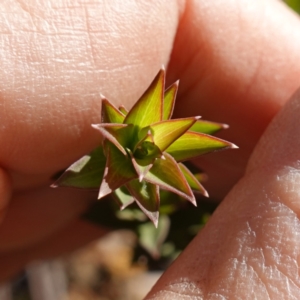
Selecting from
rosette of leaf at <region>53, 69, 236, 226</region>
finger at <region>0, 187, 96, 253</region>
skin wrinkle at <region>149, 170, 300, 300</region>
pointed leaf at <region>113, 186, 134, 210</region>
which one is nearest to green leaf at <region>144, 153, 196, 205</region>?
rosette of leaf at <region>53, 69, 236, 226</region>

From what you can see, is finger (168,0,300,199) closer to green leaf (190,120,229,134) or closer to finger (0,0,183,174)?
finger (0,0,183,174)

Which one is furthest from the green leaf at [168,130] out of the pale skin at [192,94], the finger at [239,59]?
the finger at [239,59]

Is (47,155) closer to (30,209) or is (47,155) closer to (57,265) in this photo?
(30,209)

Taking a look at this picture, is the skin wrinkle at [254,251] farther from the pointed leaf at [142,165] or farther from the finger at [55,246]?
the finger at [55,246]

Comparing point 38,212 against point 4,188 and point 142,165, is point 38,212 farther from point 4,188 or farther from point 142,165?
point 142,165

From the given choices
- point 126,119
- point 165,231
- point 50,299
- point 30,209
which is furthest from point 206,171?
point 50,299

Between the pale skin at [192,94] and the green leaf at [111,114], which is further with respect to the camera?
the pale skin at [192,94]
